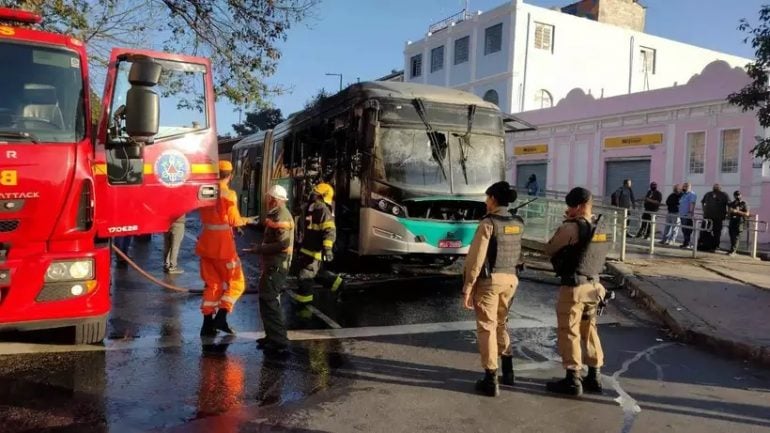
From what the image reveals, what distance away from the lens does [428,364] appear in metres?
5.64

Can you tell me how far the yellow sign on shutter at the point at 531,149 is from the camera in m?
26.8

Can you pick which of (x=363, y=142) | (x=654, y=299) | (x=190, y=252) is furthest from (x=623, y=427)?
(x=190, y=252)

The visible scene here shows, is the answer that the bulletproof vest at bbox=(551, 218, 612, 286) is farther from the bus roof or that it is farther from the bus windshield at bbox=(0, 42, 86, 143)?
the bus roof

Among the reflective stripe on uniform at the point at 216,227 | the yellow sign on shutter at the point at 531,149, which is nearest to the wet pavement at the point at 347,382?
the reflective stripe on uniform at the point at 216,227

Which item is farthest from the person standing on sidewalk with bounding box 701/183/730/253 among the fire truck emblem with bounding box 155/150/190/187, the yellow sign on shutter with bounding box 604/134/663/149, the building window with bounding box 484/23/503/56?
the building window with bounding box 484/23/503/56

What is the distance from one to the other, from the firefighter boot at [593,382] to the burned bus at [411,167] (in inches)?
171

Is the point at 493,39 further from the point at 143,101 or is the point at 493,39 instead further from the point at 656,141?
the point at 143,101

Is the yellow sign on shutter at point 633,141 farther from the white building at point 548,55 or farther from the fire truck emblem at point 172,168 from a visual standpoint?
the fire truck emblem at point 172,168

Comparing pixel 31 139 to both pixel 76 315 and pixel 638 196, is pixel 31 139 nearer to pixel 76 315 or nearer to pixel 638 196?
pixel 76 315

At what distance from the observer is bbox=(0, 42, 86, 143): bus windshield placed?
16.0ft

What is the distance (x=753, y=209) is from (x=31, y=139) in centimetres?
1946

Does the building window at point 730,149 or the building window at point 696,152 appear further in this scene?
the building window at point 696,152

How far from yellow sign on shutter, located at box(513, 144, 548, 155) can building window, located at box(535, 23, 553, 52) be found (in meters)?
7.28

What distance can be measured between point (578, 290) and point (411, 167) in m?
4.88
